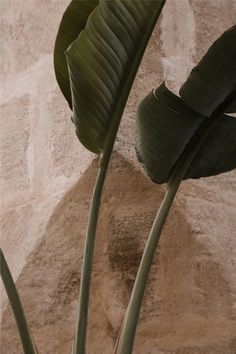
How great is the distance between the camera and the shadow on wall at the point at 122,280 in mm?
1271

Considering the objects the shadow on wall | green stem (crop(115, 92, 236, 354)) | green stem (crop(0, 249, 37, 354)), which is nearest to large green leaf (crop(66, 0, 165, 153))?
green stem (crop(115, 92, 236, 354))

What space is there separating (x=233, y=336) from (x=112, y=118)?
0.51 metres

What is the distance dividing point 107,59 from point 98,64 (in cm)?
1

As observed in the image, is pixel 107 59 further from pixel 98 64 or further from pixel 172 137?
pixel 172 137

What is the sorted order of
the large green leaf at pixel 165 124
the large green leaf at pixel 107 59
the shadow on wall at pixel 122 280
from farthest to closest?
the shadow on wall at pixel 122 280, the large green leaf at pixel 165 124, the large green leaf at pixel 107 59

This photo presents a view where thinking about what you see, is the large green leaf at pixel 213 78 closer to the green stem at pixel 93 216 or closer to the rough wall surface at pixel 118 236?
the green stem at pixel 93 216

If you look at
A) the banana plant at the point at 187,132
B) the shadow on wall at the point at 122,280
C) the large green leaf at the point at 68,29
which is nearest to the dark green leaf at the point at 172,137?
the banana plant at the point at 187,132

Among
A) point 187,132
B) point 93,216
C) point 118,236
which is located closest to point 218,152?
point 187,132

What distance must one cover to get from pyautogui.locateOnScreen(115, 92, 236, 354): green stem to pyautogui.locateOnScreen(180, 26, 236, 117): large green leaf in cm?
3

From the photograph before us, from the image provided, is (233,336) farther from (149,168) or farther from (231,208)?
(149,168)

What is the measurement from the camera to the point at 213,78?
0.97 metres

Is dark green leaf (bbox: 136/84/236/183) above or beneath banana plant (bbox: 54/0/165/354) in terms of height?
beneath

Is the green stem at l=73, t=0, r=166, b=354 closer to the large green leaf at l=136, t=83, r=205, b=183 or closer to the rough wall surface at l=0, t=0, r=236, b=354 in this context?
the large green leaf at l=136, t=83, r=205, b=183

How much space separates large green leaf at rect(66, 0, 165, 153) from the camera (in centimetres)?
90
